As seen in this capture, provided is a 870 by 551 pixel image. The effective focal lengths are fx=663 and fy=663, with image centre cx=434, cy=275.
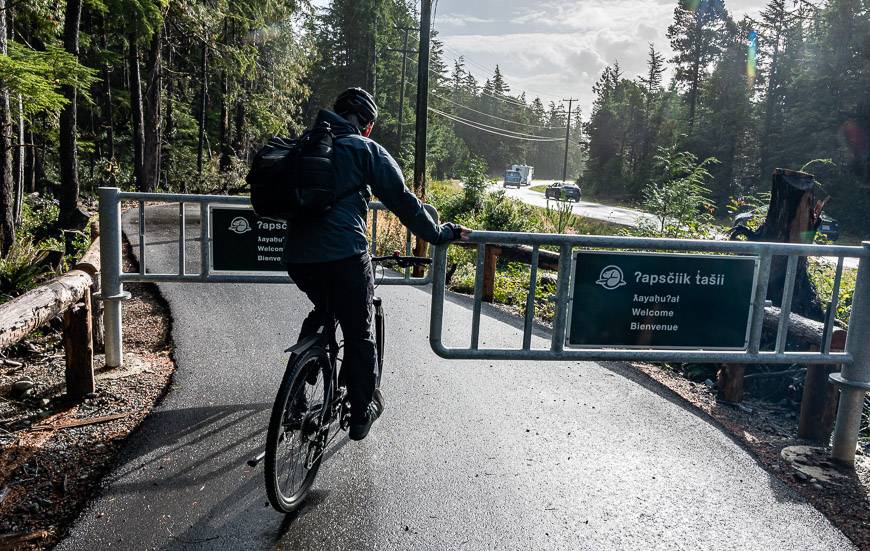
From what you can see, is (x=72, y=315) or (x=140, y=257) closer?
(x=72, y=315)

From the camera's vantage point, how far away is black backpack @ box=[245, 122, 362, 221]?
364 cm

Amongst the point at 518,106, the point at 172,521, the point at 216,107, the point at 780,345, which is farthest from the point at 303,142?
the point at 518,106

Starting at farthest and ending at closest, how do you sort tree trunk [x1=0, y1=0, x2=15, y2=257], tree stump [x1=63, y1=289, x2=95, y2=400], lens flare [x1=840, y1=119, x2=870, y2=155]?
lens flare [x1=840, y1=119, x2=870, y2=155] < tree trunk [x1=0, y1=0, x2=15, y2=257] < tree stump [x1=63, y1=289, x2=95, y2=400]

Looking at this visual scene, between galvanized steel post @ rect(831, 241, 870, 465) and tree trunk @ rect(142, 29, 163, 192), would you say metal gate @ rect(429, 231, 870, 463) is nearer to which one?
galvanized steel post @ rect(831, 241, 870, 465)

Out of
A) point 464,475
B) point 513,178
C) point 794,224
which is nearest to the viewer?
point 464,475

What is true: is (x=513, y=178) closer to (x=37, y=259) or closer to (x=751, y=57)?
(x=751, y=57)

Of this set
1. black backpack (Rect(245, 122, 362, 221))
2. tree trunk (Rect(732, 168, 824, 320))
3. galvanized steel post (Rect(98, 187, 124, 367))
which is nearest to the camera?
black backpack (Rect(245, 122, 362, 221))

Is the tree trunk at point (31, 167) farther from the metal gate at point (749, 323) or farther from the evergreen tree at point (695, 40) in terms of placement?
the evergreen tree at point (695, 40)

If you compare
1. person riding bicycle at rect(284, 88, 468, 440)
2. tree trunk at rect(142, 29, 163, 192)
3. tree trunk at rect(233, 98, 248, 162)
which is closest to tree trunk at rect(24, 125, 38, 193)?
tree trunk at rect(142, 29, 163, 192)

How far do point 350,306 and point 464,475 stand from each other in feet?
4.79

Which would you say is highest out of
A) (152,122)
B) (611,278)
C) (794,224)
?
(152,122)

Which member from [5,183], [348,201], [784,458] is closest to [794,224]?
[784,458]

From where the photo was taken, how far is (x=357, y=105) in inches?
160

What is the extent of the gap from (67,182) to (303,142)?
47.5 ft
